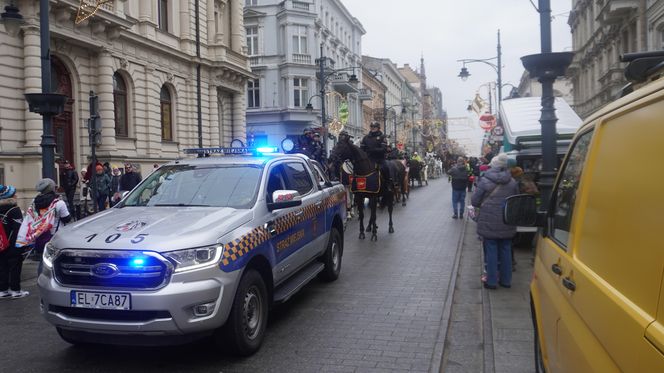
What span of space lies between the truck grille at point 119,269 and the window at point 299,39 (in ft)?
149

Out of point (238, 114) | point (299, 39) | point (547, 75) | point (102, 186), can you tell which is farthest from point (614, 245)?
point (299, 39)

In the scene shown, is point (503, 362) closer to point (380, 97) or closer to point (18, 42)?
point (18, 42)

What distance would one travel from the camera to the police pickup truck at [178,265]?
4.34m

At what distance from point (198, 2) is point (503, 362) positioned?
90.8 feet

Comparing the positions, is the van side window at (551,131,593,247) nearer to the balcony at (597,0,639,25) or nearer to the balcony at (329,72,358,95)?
the balcony at (597,0,639,25)

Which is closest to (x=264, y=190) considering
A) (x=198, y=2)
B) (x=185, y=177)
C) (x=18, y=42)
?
(x=185, y=177)

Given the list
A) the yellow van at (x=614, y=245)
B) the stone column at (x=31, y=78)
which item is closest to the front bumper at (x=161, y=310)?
the yellow van at (x=614, y=245)

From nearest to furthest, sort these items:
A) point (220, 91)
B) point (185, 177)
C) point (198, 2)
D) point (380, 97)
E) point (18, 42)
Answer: point (185, 177), point (18, 42), point (198, 2), point (220, 91), point (380, 97)

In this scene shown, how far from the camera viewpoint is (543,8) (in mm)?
8172

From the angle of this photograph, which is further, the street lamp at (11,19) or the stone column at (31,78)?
the stone column at (31,78)

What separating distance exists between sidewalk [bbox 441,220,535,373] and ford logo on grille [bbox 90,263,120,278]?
9.47ft

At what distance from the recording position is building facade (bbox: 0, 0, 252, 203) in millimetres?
17578

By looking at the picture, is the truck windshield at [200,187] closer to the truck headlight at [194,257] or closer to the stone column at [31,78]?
the truck headlight at [194,257]

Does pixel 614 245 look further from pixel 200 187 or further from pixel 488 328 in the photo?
pixel 200 187
